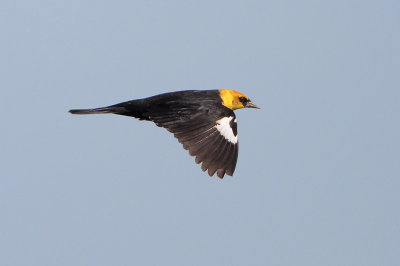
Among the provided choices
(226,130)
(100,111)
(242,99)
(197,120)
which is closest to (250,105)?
(242,99)

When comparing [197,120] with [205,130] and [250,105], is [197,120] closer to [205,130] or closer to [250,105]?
[205,130]

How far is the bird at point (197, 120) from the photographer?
12164mm

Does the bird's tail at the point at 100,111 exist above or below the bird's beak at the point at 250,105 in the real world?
below

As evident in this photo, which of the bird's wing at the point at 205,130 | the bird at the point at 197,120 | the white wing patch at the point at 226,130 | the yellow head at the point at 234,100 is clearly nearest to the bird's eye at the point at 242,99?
the yellow head at the point at 234,100

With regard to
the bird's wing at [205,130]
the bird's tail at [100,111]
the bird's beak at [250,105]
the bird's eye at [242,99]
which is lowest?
the bird's wing at [205,130]

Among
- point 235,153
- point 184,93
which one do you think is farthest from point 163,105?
point 235,153

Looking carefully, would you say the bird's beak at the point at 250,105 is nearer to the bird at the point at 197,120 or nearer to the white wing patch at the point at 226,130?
the bird at the point at 197,120

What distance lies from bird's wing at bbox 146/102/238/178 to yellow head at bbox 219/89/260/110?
1.45m

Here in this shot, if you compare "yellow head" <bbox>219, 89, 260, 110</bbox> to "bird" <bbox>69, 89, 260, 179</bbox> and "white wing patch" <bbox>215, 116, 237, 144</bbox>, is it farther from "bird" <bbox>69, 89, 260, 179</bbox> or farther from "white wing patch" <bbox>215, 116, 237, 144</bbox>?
"white wing patch" <bbox>215, 116, 237, 144</bbox>

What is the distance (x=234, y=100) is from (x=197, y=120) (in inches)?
85.4

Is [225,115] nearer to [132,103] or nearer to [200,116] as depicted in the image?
[200,116]

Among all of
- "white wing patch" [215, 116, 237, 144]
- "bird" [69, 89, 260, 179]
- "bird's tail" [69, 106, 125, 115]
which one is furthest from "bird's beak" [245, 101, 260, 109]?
"bird's tail" [69, 106, 125, 115]

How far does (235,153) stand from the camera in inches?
490

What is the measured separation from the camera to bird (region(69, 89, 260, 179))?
479 inches
